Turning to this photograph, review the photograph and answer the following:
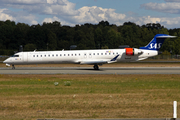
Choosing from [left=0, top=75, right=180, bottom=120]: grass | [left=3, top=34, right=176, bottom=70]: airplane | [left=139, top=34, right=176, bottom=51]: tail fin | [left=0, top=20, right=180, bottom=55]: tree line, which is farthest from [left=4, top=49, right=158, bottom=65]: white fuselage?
[left=0, top=20, right=180, bottom=55]: tree line

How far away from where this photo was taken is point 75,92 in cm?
1686

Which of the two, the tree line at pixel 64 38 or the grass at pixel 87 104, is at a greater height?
the tree line at pixel 64 38

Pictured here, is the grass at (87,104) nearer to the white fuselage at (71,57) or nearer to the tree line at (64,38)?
the white fuselage at (71,57)

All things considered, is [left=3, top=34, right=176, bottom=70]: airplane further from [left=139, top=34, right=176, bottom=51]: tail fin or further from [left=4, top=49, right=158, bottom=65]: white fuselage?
[left=139, top=34, right=176, bottom=51]: tail fin

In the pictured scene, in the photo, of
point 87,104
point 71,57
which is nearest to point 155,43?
point 71,57

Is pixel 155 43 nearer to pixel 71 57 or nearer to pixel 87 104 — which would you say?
pixel 71 57

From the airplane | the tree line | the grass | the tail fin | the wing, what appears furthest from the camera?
the tree line

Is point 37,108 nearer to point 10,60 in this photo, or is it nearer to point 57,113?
point 57,113

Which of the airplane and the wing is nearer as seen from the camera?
the wing

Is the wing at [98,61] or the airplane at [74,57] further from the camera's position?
the airplane at [74,57]

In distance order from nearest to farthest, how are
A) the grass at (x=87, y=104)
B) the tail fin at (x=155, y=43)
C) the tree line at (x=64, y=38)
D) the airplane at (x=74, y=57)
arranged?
the grass at (x=87, y=104) < the airplane at (x=74, y=57) < the tail fin at (x=155, y=43) < the tree line at (x=64, y=38)

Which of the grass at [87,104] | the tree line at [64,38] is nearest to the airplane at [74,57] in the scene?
the grass at [87,104]

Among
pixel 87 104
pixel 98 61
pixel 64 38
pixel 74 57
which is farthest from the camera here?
pixel 64 38

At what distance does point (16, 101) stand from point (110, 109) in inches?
204
